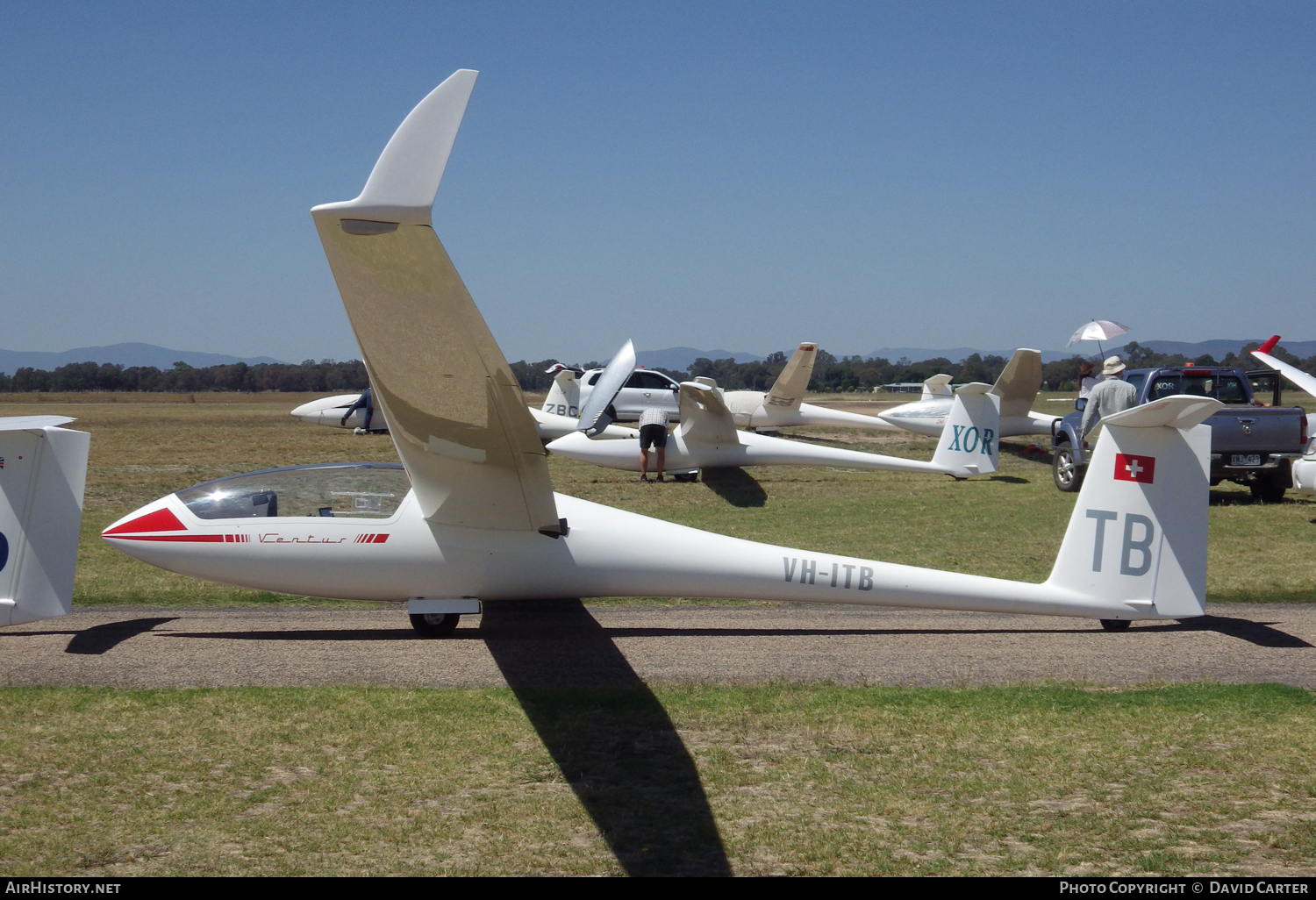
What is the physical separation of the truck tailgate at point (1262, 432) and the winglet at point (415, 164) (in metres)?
13.3

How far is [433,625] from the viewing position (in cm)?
795

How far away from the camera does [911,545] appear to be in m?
12.1

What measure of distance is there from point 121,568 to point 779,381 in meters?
19.1

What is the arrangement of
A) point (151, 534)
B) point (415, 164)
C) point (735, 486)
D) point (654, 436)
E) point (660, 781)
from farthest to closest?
point (654, 436), point (735, 486), point (151, 534), point (660, 781), point (415, 164)

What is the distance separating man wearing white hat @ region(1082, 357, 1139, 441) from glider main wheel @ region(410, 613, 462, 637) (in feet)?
33.0

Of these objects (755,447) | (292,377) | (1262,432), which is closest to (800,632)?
(1262,432)

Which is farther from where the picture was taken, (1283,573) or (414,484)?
(1283,573)

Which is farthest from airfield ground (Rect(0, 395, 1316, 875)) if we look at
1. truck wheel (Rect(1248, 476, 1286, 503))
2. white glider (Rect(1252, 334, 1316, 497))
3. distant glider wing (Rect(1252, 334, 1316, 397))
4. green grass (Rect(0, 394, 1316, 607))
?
truck wheel (Rect(1248, 476, 1286, 503))

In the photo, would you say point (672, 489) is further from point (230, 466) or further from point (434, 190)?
point (434, 190)

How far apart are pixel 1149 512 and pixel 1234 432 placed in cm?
803

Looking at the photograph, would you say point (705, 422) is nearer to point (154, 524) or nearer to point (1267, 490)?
point (1267, 490)

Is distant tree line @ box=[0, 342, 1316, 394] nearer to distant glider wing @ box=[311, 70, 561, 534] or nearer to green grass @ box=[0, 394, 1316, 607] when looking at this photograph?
green grass @ box=[0, 394, 1316, 607]

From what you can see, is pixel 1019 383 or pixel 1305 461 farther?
pixel 1019 383
